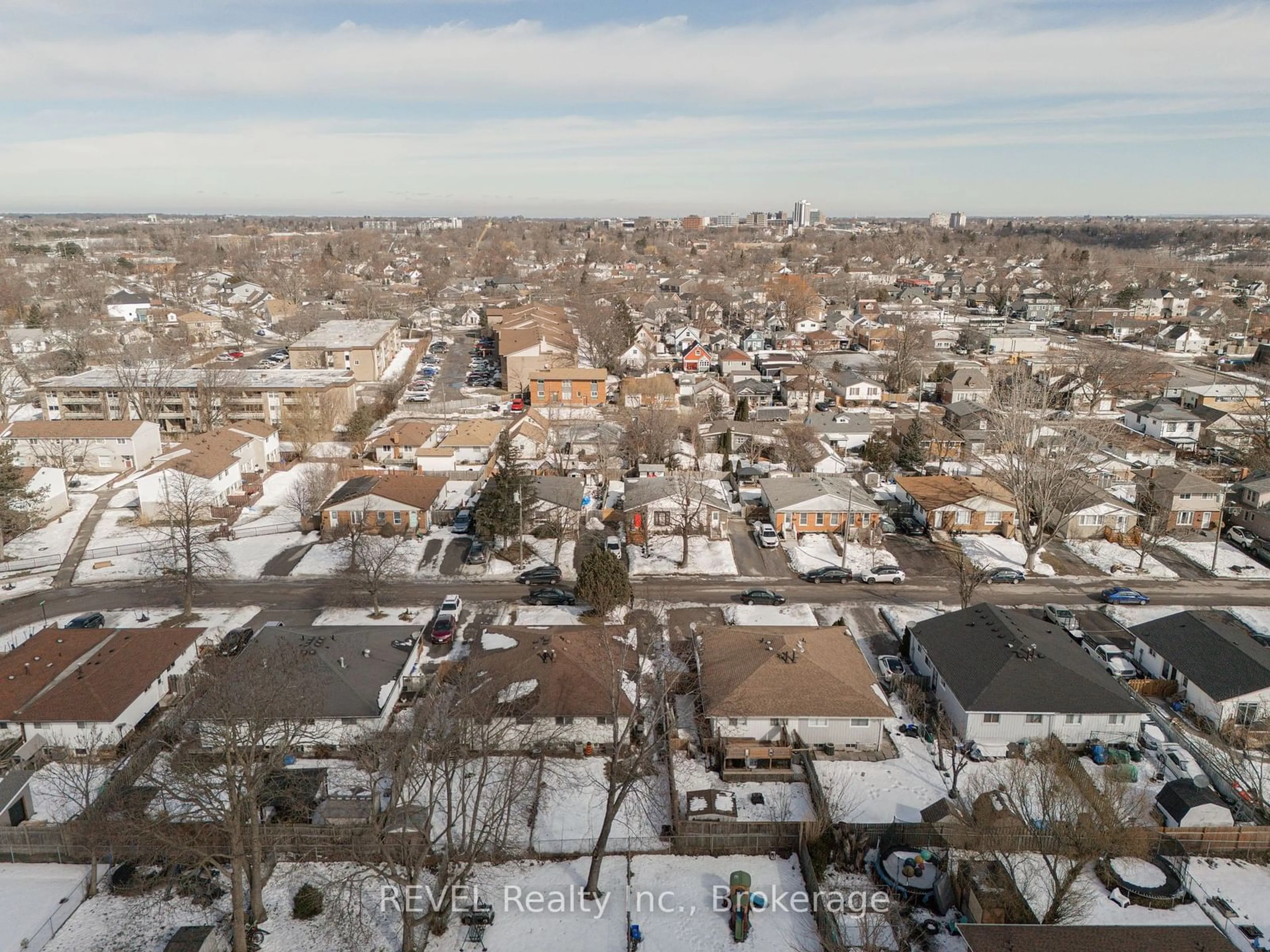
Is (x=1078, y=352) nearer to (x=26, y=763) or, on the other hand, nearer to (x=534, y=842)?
(x=534, y=842)

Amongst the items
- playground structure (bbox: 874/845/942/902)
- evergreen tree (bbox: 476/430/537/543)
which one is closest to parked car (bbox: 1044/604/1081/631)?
playground structure (bbox: 874/845/942/902)

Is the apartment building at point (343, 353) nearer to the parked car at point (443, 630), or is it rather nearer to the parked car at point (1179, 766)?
the parked car at point (443, 630)

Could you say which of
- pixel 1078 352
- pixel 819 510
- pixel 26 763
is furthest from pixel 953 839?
pixel 1078 352

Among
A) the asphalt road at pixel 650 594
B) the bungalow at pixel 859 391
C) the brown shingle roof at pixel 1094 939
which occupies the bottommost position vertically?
the asphalt road at pixel 650 594

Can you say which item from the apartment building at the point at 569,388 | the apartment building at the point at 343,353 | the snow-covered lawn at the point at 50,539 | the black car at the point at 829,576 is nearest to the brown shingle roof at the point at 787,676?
the black car at the point at 829,576

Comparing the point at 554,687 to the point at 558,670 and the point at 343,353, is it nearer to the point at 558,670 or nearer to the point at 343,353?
the point at 558,670

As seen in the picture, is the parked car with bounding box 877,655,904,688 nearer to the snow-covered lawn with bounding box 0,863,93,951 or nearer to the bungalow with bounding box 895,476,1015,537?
the bungalow with bounding box 895,476,1015,537

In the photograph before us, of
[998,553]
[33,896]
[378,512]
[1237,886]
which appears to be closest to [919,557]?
[998,553]
